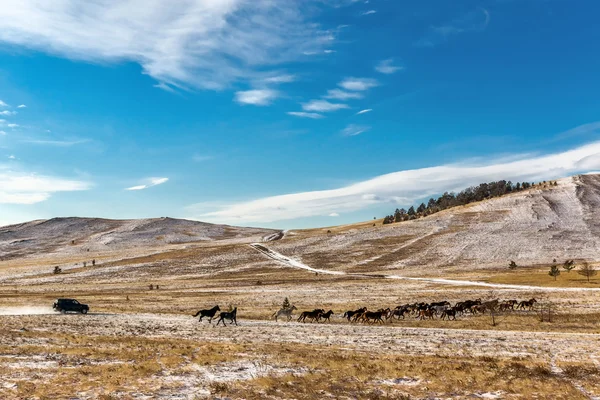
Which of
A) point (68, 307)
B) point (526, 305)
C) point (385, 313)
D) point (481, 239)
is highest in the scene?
point (68, 307)

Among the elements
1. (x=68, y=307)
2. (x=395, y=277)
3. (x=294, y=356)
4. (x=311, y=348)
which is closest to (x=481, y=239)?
(x=395, y=277)

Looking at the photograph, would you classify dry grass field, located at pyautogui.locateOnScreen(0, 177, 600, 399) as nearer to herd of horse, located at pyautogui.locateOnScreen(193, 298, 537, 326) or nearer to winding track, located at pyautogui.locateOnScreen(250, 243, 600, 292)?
herd of horse, located at pyautogui.locateOnScreen(193, 298, 537, 326)

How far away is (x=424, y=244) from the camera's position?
432 ft

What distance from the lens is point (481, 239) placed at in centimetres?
13112

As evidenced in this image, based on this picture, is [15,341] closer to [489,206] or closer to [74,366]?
[74,366]

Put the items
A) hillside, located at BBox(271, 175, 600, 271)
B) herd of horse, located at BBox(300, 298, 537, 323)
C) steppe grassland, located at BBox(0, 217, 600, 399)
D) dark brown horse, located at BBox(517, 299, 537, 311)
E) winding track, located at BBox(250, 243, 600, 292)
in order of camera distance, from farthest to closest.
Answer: hillside, located at BBox(271, 175, 600, 271) < winding track, located at BBox(250, 243, 600, 292) < dark brown horse, located at BBox(517, 299, 537, 311) < herd of horse, located at BBox(300, 298, 537, 323) < steppe grassland, located at BBox(0, 217, 600, 399)

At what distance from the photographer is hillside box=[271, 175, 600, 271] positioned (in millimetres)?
113125

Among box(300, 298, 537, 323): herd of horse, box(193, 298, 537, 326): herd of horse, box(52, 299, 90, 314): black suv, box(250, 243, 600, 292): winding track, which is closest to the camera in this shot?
box(193, 298, 537, 326): herd of horse

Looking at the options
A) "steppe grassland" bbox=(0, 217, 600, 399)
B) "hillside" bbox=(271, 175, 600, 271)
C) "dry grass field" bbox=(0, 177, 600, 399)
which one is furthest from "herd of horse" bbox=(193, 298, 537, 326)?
"hillside" bbox=(271, 175, 600, 271)

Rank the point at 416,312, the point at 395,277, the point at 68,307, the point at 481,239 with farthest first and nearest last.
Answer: the point at 481,239
the point at 395,277
the point at 416,312
the point at 68,307

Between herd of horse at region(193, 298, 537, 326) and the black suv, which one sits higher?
the black suv

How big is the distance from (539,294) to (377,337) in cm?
3589

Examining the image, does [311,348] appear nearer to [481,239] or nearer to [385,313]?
[385,313]

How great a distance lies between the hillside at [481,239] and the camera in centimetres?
11312
